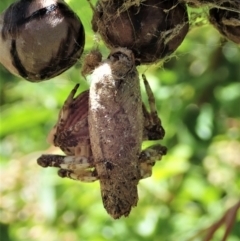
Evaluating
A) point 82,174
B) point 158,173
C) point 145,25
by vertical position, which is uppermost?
point 145,25

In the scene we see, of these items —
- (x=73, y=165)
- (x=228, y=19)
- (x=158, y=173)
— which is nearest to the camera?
(x=228, y=19)

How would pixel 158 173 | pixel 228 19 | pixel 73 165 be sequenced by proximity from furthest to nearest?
pixel 158 173
pixel 73 165
pixel 228 19

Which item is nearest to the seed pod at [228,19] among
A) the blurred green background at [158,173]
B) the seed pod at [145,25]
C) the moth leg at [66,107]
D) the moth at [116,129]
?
the seed pod at [145,25]

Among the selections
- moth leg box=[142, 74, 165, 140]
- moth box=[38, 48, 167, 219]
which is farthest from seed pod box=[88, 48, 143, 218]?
moth leg box=[142, 74, 165, 140]

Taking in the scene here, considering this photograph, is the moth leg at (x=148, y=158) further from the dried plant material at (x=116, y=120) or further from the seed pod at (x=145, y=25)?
the seed pod at (x=145, y=25)

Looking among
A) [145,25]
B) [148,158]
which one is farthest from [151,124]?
[145,25]

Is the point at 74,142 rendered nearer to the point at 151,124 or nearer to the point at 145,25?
the point at 151,124
